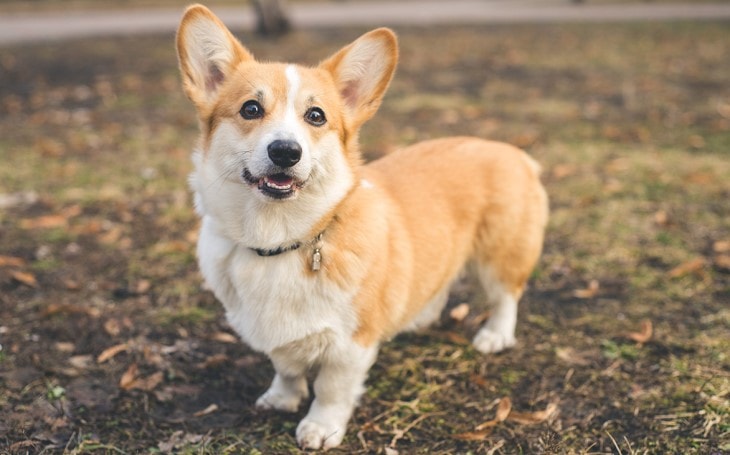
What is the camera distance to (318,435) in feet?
9.51

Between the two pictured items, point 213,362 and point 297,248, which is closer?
point 297,248

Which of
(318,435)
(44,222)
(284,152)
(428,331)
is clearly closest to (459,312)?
(428,331)

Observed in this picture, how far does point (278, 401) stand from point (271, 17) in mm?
10770

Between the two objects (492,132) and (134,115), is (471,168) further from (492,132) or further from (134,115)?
(134,115)

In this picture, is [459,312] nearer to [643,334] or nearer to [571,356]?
[571,356]

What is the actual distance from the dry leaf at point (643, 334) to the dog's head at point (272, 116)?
70.8 inches

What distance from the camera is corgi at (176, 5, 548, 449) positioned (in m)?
2.75

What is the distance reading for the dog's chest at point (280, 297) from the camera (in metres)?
2.76

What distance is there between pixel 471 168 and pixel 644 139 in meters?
4.34

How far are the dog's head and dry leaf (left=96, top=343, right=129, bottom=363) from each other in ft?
3.72

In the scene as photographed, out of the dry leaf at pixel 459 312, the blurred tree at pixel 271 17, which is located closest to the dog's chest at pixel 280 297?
the dry leaf at pixel 459 312

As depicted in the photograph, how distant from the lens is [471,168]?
3496 mm

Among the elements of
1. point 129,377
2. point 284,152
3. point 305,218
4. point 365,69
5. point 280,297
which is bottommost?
point 129,377

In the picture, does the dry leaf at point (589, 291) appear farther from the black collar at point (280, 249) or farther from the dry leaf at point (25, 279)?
the dry leaf at point (25, 279)
